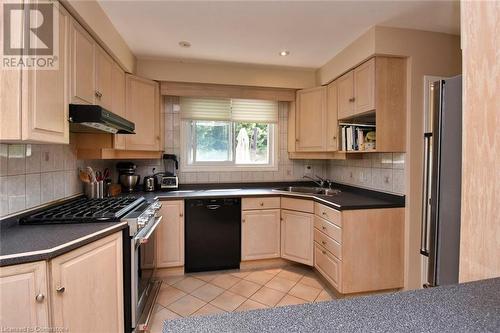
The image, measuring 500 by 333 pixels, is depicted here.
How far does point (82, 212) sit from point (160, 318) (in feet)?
3.36

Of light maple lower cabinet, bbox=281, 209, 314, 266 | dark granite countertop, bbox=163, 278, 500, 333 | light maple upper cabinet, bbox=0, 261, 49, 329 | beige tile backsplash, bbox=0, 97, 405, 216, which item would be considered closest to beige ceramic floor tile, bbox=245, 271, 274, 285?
light maple lower cabinet, bbox=281, 209, 314, 266

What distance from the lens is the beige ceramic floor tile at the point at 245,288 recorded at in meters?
2.33

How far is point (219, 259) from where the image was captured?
272 centimetres

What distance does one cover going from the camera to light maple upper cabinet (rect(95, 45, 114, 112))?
1.90m

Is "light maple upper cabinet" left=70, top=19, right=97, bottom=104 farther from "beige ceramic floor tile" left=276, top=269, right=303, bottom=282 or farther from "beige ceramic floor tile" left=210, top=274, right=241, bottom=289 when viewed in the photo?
"beige ceramic floor tile" left=276, top=269, right=303, bottom=282

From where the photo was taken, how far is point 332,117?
2.74m

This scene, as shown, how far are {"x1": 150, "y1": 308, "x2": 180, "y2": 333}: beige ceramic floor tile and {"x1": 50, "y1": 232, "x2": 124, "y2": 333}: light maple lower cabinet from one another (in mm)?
333

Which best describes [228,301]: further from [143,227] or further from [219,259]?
[143,227]

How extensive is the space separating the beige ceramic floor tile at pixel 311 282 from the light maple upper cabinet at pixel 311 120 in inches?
56.0

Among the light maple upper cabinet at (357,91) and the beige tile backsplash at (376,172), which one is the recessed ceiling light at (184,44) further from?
the beige tile backsplash at (376,172)

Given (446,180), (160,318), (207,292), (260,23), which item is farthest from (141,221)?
(446,180)

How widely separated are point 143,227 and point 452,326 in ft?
5.67

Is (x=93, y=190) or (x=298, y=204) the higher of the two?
(x=93, y=190)

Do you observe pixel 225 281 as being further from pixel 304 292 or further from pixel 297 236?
pixel 297 236
